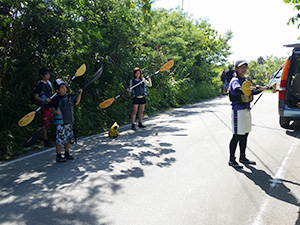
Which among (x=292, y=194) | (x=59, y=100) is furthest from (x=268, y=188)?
(x=59, y=100)

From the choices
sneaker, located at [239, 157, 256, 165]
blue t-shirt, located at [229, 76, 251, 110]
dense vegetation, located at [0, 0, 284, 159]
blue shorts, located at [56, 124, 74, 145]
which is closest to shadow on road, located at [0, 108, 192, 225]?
blue shorts, located at [56, 124, 74, 145]

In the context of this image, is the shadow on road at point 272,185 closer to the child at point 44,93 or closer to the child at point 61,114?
the child at point 61,114

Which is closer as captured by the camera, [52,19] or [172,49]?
[52,19]

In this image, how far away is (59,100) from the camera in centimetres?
523

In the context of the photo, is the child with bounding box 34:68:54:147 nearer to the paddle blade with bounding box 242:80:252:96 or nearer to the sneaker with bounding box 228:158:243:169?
the sneaker with bounding box 228:158:243:169

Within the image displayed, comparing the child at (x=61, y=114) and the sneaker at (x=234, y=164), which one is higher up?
the child at (x=61, y=114)

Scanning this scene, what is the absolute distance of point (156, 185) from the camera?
404 centimetres

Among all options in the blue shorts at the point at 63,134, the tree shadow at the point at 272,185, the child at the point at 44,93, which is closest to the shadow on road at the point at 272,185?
the tree shadow at the point at 272,185

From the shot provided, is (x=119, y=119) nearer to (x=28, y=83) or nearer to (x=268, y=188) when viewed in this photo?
(x=28, y=83)

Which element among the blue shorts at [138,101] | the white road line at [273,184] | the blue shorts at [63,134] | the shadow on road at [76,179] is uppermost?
the blue shorts at [138,101]

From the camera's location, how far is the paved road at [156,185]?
3.17 metres

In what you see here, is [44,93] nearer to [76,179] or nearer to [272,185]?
[76,179]

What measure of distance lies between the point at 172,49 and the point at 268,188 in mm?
12977

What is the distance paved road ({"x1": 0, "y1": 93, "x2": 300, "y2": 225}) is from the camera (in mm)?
3170
